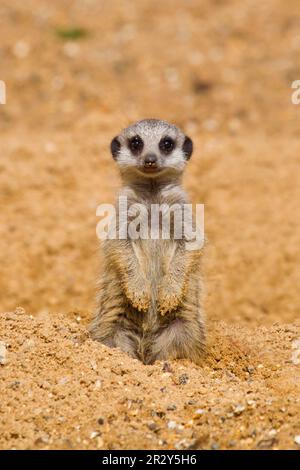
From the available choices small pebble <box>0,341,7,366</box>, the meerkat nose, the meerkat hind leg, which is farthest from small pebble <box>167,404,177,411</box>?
the meerkat nose

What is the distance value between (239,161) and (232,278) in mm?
1227

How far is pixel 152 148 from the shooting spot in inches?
153

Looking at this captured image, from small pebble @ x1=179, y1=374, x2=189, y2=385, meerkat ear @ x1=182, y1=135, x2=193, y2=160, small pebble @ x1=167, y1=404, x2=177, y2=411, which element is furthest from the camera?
meerkat ear @ x1=182, y1=135, x2=193, y2=160

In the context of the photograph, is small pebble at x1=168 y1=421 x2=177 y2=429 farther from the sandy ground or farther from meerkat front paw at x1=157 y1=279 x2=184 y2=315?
meerkat front paw at x1=157 y1=279 x2=184 y2=315

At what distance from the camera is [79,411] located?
9.00ft

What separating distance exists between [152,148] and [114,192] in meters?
0.72

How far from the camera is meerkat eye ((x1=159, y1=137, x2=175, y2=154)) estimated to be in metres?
3.91

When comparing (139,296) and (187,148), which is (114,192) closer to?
(187,148)

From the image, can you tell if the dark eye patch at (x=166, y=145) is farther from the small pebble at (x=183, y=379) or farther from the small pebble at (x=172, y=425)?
the small pebble at (x=172, y=425)

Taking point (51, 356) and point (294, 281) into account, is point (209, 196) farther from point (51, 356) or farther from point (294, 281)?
point (51, 356)

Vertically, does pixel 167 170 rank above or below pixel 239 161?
below

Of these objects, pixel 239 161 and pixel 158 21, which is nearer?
pixel 239 161
